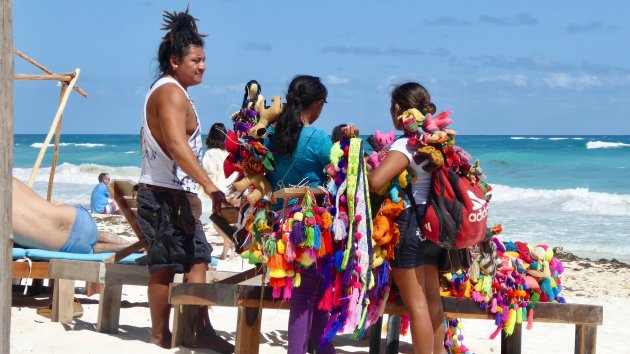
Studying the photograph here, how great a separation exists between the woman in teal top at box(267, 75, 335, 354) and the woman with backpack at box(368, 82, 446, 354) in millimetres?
339

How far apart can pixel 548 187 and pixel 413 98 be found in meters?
25.4

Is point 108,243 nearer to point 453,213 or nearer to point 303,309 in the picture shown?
point 303,309

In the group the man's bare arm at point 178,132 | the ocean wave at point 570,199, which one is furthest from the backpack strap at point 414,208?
the ocean wave at point 570,199

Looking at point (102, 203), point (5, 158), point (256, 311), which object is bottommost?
point (256, 311)

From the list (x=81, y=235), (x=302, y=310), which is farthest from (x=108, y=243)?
(x=302, y=310)

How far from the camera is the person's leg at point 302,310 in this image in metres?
4.70

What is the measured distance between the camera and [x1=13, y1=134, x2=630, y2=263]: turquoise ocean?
1580cm

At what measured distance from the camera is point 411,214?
470 cm

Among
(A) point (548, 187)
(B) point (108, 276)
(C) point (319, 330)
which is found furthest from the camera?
(A) point (548, 187)

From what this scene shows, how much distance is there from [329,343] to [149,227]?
1.26 meters

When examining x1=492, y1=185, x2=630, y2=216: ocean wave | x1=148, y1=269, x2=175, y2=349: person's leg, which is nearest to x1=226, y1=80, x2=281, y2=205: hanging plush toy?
x1=148, y1=269, x2=175, y2=349: person's leg

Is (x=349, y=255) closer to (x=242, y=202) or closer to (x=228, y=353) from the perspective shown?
(x=242, y=202)

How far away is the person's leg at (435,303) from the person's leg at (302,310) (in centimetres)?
64

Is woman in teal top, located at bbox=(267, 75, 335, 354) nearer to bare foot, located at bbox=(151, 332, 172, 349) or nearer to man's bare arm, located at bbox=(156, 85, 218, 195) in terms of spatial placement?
man's bare arm, located at bbox=(156, 85, 218, 195)
